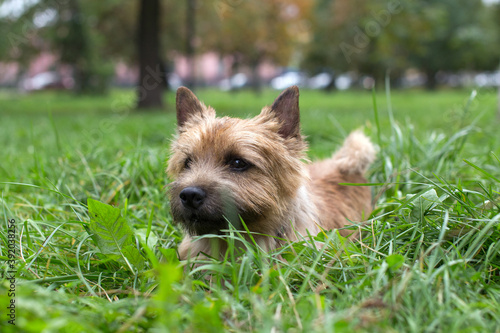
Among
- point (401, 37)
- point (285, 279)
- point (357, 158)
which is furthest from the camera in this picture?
point (401, 37)

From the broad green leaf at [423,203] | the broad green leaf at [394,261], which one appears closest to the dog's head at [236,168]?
the broad green leaf at [423,203]

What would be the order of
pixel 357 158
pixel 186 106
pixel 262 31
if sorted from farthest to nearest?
pixel 262 31
pixel 357 158
pixel 186 106

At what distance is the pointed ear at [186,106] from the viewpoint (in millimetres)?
3414

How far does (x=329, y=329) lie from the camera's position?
60.4 inches

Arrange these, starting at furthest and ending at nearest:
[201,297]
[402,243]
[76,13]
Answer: [76,13], [402,243], [201,297]

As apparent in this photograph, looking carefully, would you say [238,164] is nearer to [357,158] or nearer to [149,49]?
[357,158]

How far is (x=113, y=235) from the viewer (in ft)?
8.34

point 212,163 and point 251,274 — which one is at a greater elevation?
point 212,163

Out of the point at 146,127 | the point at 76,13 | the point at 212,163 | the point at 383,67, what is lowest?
the point at 383,67

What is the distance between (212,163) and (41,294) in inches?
54.9

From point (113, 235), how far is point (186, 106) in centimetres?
134

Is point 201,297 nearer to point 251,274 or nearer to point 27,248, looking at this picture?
point 251,274

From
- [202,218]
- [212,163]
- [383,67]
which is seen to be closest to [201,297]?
[202,218]

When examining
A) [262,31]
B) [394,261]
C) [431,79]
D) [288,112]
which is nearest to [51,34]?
[262,31]
